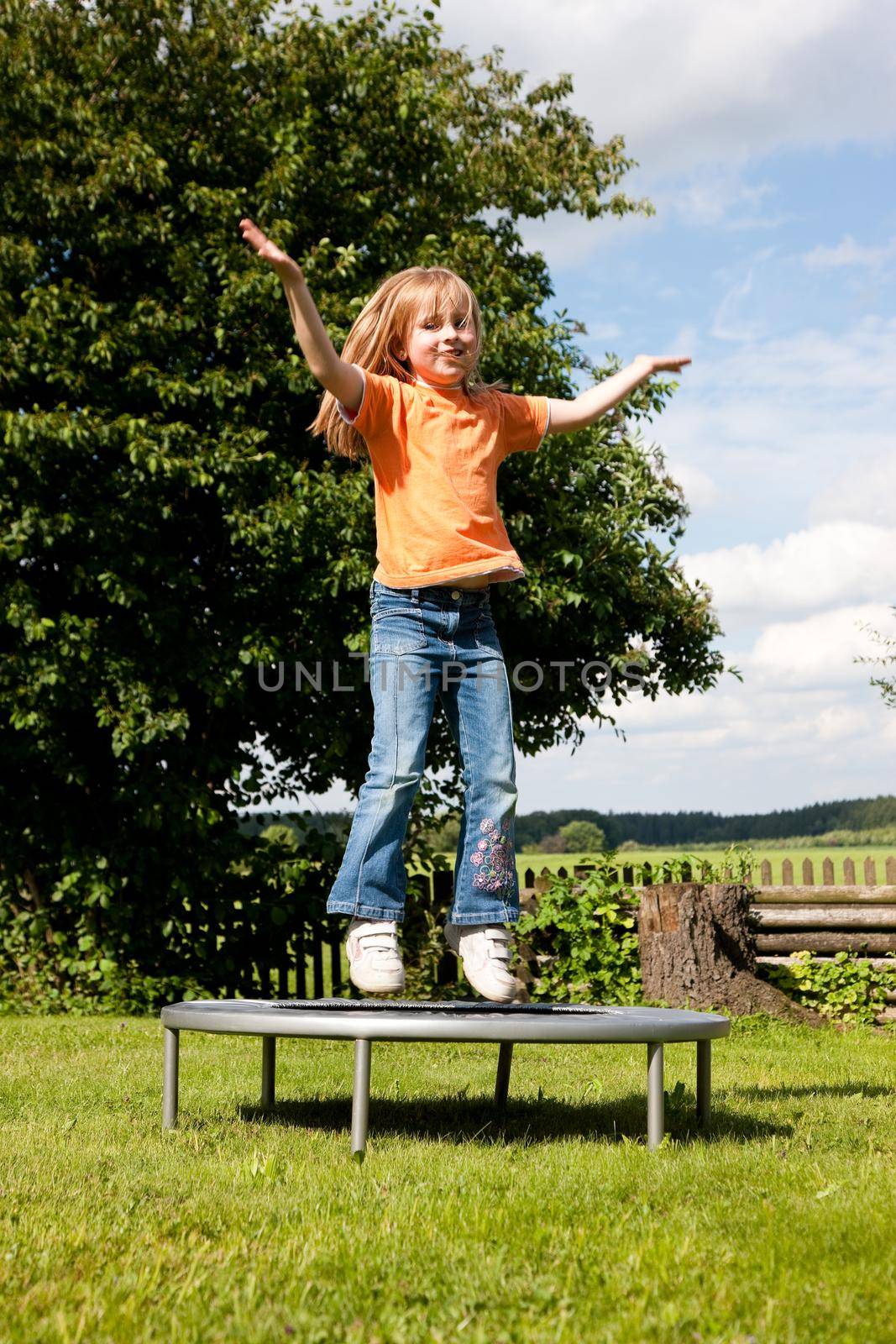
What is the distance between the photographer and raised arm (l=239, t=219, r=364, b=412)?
11.0 ft

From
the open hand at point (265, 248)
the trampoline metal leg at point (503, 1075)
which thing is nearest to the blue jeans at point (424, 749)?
the trampoline metal leg at point (503, 1075)

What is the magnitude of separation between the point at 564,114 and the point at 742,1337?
11.4 metres

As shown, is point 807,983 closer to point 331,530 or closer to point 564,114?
point 331,530

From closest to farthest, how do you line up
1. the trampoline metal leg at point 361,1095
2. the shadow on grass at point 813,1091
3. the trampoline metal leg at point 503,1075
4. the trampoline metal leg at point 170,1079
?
the trampoline metal leg at point 361,1095 → the trampoline metal leg at point 170,1079 → the trampoline metal leg at point 503,1075 → the shadow on grass at point 813,1091

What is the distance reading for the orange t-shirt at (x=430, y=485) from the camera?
154 inches

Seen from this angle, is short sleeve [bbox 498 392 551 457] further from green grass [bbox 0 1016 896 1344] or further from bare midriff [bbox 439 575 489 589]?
green grass [bbox 0 1016 896 1344]

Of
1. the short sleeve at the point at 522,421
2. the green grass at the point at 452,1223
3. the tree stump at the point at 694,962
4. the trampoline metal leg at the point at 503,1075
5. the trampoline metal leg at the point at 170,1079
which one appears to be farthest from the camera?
the tree stump at the point at 694,962

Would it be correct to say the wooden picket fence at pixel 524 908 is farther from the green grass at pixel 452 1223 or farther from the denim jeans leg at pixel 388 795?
the denim jeans leg at pixel 388 795

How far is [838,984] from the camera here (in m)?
9.21

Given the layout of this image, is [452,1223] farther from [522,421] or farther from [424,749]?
[522,421]

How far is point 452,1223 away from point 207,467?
7.12 meters

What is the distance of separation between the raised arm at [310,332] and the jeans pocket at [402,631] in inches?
25.9

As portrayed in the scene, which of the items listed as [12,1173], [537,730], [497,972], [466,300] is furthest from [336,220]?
[12,1173]

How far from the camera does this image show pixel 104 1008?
9.62 meters
